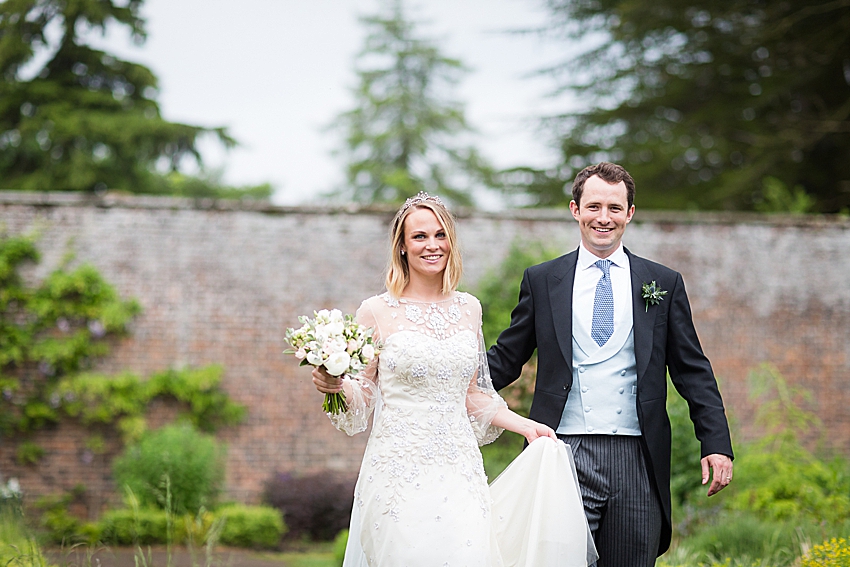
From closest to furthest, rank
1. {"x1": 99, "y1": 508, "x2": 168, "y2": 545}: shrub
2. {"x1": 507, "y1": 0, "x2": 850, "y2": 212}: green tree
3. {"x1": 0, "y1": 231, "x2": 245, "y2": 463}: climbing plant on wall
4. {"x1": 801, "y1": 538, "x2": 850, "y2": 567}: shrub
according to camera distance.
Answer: {"x1": 801, "y1": 538, "x2": 850, "y2": 567}: shrub < {"x1": 99, "y1": 508, "x2": 168, "y2": 545}: shrub < {"x1": 0, "y1": 231, "x2": 245, "y2": 463}: climbing plant on wall < {"x1": 507, "y1": 0, "x2": 850, "y2": 212}: green tree

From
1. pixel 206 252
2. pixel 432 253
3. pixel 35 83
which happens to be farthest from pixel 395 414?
pixel 35 83

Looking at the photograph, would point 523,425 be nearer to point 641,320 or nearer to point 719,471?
point 641,320

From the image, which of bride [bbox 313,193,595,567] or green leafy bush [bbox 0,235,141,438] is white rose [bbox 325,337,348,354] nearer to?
bride [bbox 313,193,595,567]

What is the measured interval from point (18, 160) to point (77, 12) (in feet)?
8.66

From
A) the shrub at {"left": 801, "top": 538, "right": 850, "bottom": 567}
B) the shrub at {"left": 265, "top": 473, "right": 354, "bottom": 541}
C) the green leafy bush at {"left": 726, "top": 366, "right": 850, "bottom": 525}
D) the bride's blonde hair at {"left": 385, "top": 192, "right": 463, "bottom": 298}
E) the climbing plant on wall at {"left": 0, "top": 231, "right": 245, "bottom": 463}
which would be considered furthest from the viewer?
the climbing plant on wall at {"left": 0, "top": 231, "right": 245, "bottom": 463}

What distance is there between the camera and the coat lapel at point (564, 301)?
10.5 feet

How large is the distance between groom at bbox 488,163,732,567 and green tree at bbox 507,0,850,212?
8.96 m

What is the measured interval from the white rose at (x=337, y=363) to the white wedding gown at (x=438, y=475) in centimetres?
32

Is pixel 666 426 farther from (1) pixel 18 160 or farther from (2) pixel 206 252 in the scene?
(1) pixel 18 160

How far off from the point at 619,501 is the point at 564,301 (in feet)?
2.61

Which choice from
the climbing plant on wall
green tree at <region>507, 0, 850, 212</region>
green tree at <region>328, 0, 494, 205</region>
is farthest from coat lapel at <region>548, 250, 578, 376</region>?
green tree at <region>328, 0, 494, 205</region>

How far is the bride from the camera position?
9.86 ft

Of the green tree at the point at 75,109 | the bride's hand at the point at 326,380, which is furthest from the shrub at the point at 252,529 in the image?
the green tree at the point at 75,109

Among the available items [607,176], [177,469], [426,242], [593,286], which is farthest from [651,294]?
[177,469]
